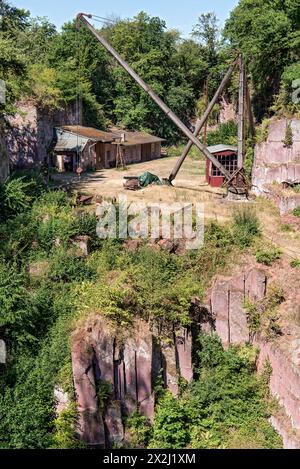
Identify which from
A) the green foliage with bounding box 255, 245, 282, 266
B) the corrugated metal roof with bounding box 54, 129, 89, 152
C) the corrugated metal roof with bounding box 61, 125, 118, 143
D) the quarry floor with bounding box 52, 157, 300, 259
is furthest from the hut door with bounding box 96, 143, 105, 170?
the green foliage with bounding box 255, 245, 282, 266

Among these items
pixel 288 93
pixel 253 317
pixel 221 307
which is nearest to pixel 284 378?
pixel 253 317

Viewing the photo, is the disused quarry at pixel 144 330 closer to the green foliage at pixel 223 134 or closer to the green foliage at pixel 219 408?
the green foliage at pixel 219 408

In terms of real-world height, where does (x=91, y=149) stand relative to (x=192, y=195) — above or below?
Result: above

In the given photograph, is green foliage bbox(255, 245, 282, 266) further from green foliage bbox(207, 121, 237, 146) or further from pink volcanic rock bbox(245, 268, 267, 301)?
green foliage bbox(207, 121, 237, 146)

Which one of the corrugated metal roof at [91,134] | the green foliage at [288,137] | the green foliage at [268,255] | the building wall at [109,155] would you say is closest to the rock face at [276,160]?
the green foliage at [288,137]

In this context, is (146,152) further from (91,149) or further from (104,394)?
(104,394)

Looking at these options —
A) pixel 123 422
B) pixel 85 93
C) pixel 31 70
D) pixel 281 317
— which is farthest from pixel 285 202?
pixel 85 93
